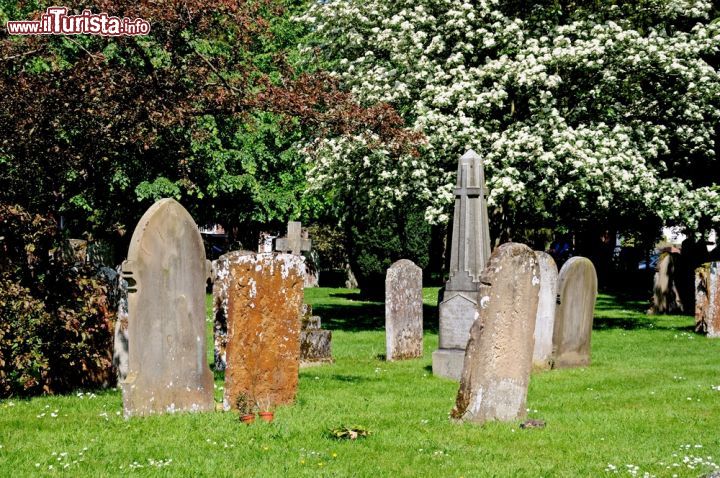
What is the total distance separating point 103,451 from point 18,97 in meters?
6.07

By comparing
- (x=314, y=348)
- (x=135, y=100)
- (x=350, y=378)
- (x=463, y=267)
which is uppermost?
(x=135, y=100)

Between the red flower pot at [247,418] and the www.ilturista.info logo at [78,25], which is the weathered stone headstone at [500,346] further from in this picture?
the www.ilturista.info logo at [78,25]

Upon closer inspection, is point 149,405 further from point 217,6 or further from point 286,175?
point 286,175

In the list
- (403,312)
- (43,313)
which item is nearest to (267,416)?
(43,313)

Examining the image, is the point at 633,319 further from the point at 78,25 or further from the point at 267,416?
the point at 267,416

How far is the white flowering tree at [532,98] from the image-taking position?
21297mm

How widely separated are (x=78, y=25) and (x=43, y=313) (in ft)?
14.2

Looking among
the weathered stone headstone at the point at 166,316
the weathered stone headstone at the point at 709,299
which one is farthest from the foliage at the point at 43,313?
the weathered stone headstone at the point at 709,299

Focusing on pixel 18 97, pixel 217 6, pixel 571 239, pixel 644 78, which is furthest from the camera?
pixel 571 239

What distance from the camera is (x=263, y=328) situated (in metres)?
10.2

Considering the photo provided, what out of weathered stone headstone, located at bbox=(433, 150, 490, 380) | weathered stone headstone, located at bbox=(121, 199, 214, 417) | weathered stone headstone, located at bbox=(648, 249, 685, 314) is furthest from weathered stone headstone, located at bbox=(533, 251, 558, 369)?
weathered stone headstone, located at bbox=(648, 249, 685, 314)

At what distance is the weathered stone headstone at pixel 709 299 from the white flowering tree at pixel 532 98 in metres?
1.75

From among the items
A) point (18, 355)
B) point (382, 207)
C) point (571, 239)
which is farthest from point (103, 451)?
point (571, 239)

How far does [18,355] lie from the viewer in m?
11.2
